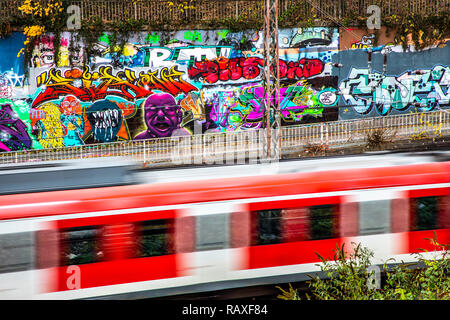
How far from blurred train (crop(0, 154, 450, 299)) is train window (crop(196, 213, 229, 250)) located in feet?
0.05

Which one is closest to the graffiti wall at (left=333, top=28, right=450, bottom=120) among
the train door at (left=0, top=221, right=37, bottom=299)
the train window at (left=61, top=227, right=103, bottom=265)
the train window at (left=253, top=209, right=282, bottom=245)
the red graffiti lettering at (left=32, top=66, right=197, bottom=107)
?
the red graffiti lettering at (left=32, top=66, right=197, bottom=107)

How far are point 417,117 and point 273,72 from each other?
797 centimetres

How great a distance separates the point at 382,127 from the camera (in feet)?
77.5

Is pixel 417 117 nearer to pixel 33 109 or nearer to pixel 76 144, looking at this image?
pixel 76 144

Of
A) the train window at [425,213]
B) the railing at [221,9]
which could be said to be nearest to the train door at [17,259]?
the train window at [425,213]

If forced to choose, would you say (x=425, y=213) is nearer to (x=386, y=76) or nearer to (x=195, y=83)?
(x=195, y=83)

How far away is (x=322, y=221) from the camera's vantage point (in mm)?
9008

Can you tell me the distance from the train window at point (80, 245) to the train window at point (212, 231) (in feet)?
4.80

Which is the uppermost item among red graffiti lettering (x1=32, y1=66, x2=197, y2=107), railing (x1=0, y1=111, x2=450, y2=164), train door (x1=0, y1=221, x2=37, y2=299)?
red graffiti lettering (x1=32, y1=66, x2=197, y2=107)

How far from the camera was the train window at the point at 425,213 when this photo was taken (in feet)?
30.6

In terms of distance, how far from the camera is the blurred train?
7840 mm

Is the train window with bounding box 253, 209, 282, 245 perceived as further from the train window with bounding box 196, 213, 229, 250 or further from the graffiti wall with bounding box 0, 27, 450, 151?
the graffiti wall with bounding box 0, 27, 450, 151

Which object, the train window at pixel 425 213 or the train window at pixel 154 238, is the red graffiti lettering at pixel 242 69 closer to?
the train window at pixel 425 213
